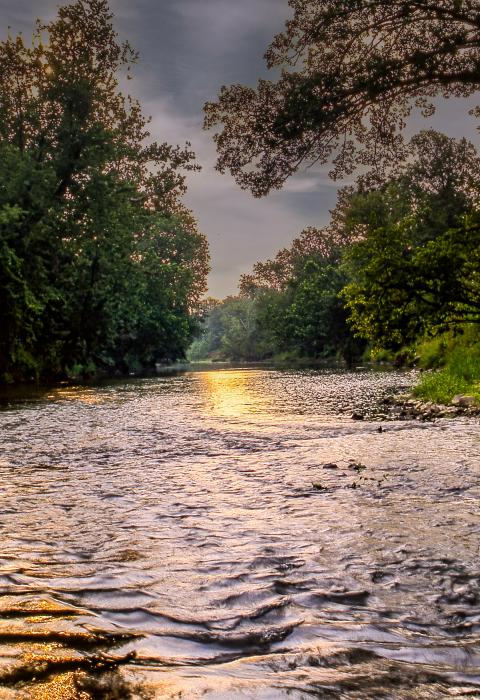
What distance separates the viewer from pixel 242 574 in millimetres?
3535

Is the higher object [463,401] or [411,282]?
[411,282]

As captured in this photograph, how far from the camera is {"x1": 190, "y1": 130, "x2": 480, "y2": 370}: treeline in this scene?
46.8ft

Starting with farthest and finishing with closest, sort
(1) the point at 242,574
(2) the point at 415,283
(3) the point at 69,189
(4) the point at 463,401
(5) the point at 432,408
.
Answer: (3) the point at 69,189 → (2) the point at 415,283 → (4) the point at 463,401 → (5) the point at 432,408 → (1) the point at 242,574

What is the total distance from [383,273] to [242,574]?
472 inches

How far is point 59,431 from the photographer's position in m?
11.0

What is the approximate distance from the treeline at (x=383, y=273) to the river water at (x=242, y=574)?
A: 5812 millimetres

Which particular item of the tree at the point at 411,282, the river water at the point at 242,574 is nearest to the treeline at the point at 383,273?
the tree at the point at 411,282

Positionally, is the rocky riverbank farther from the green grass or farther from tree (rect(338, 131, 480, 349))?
tree (rect(338, 131, 480, 349))

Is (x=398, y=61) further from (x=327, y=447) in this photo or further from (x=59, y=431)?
(x=59, y=431)

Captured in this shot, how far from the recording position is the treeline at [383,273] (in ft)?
46.8

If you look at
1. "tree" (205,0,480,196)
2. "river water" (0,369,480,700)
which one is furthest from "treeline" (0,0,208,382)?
"river water" (0,369,480,700)

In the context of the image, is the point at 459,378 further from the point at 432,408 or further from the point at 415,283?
the point at 432,408

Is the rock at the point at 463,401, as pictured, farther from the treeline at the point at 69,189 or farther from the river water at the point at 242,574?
the treeline at the point at 69,189

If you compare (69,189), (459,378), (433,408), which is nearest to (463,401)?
(433,408)
